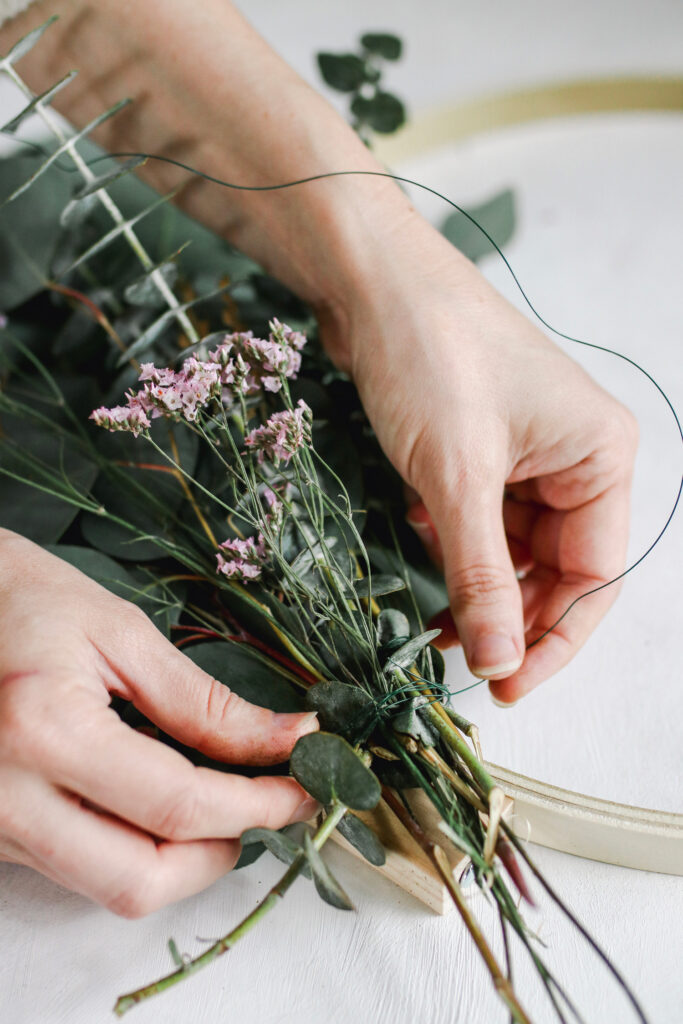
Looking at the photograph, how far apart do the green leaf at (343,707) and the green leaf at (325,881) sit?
3.3 inches

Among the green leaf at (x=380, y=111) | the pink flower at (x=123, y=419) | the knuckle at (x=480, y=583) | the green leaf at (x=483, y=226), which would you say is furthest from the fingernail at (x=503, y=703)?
the green leaf at (x=380, y=111)

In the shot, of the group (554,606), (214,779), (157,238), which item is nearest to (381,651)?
(214,779)

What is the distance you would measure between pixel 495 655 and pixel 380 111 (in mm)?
747

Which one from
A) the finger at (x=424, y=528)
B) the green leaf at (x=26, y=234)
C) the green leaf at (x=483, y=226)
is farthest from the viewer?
the green leaf at (x=483, y=226)

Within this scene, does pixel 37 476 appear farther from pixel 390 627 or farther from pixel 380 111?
pixel 380 111

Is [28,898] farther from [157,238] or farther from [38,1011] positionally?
[157,238]

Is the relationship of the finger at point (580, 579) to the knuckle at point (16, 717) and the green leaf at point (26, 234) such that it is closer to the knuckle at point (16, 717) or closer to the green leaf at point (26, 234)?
the knuckle at point (16, 717)

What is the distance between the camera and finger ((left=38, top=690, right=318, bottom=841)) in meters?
0.44

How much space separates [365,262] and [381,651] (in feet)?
1.21

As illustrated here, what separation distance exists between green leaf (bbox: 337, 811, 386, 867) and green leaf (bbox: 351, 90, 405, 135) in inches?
33.6

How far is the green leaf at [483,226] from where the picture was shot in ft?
3.35

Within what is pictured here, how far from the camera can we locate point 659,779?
0.62 metres

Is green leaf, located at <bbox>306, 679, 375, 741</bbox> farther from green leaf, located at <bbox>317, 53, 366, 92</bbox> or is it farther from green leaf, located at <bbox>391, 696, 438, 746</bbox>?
green leaf, located at <bbox>317, 53, 366, 92</bbox>

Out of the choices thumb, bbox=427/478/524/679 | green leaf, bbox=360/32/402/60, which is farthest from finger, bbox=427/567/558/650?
green leaf, bbox=360/32/402/60
